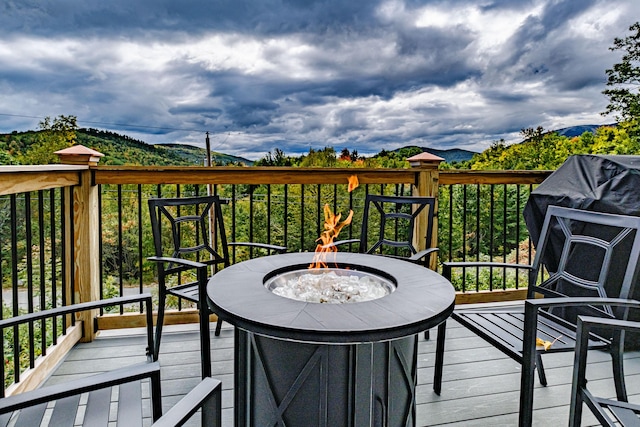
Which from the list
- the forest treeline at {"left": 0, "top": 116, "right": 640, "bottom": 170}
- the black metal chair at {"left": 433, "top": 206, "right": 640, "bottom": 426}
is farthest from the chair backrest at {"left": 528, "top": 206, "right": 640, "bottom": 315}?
the forest treeline at {"left": 0, "top": 116, "right": 640, "bottom": 170}

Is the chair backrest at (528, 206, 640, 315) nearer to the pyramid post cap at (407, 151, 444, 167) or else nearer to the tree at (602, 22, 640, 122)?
the pyramid post cap at (407, 151, 444, 167)

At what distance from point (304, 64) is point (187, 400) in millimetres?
11864

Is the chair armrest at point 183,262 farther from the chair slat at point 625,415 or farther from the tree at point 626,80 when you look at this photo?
the tree at point 626,80

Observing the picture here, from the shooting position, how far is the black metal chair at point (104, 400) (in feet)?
3.15

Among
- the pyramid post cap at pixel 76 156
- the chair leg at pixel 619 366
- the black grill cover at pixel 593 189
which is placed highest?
the pyramid post cap at pixel 76 156

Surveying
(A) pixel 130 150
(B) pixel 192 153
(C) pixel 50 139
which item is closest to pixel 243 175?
(A) pixel 130 150

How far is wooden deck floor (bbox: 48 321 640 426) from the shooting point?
2.15 m

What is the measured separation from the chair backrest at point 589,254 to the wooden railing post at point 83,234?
286cm

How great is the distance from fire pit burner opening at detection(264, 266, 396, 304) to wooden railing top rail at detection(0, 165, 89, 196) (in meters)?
1.30

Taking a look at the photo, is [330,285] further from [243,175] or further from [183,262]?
[243,175]

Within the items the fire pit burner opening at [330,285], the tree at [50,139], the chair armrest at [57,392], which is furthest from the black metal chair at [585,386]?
the tree at [50,139]

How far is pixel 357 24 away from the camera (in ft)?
30.3

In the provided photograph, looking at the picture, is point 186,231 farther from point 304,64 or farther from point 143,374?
Result: point 143,374

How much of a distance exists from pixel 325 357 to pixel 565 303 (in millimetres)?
986
